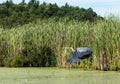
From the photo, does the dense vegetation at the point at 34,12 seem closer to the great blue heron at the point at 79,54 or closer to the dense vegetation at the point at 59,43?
the dense vegetation at the point at 59,43

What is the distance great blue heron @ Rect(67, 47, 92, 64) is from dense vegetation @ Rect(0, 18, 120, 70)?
0.83ft

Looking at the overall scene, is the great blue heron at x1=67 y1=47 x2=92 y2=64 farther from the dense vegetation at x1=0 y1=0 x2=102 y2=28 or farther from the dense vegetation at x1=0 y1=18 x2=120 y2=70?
the dense vegetation at x1=0 y1=0 x2=102 y2=28

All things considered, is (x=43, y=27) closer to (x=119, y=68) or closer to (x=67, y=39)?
(x=67, y=39)

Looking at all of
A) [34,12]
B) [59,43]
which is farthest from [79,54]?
[34,12]

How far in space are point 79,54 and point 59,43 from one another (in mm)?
1805

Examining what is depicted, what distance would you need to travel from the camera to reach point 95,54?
13.2 m

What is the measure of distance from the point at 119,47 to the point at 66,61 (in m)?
1.91

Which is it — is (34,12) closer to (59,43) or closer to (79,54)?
(59,43)

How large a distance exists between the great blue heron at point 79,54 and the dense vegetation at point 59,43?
0.25 metres

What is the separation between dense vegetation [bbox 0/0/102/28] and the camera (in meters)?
29.2

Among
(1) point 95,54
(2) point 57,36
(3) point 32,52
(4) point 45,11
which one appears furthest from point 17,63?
(4) point 45,11

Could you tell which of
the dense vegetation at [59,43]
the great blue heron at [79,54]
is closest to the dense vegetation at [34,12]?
the dense vegetation at [59,43]

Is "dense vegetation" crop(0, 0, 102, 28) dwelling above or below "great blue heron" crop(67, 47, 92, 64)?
above

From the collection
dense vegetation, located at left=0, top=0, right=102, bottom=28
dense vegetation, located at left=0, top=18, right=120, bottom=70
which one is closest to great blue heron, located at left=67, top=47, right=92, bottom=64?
dense vegetation, located at left=0, top=18, right=120, bottom=70
